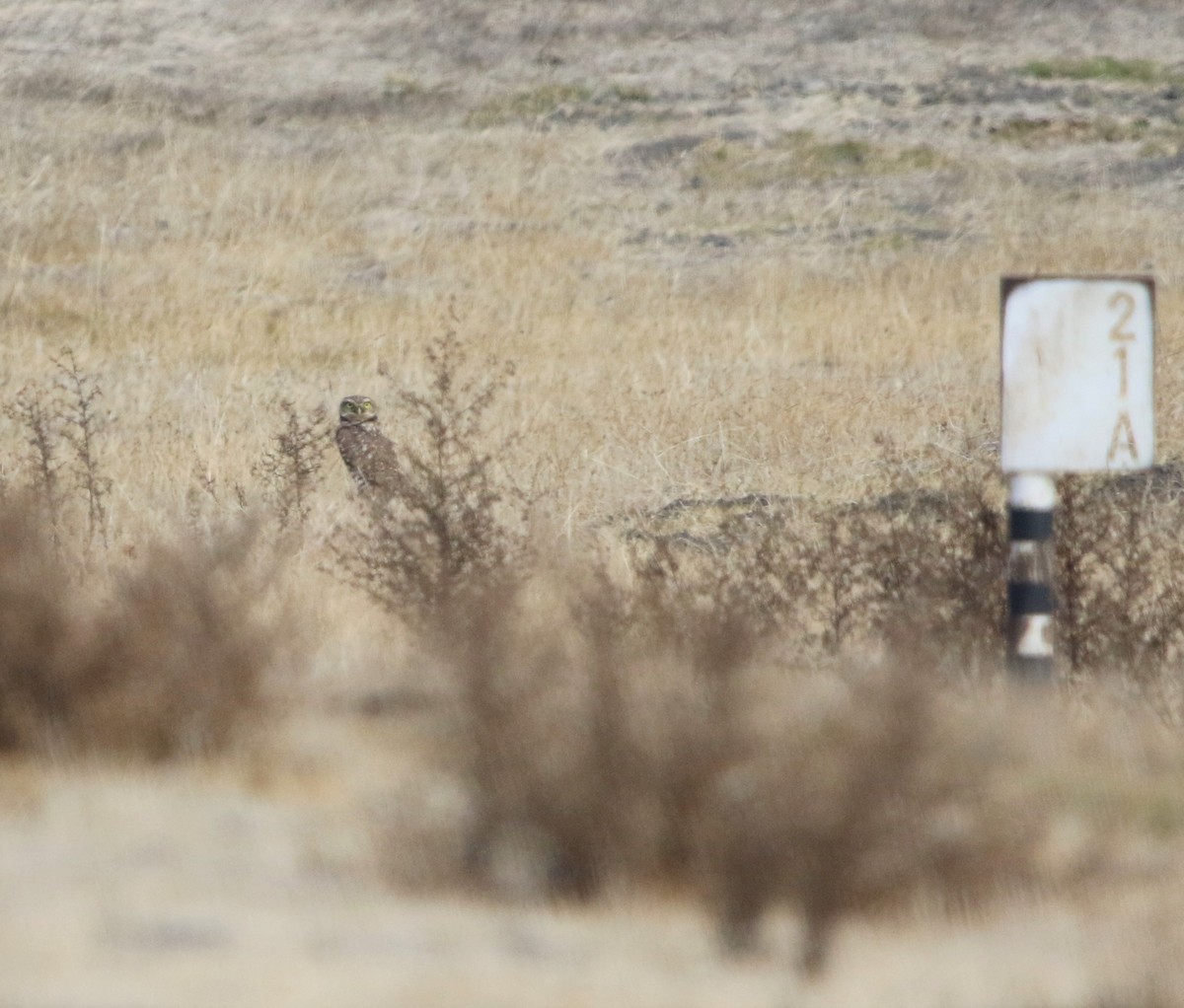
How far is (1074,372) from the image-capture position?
614 cm

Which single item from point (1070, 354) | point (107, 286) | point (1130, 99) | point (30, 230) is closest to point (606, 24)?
point (1130, 99)

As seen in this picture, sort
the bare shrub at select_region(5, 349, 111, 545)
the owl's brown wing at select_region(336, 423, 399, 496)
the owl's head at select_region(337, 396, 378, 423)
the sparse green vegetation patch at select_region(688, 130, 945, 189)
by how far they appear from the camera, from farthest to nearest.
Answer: the sparse green vegetation patch at select_region(688, 130, 945, 189) < the owl's head at select_region(337, 396, 378, 423) < the owl's brown wing at select_region(336, 423, 399, 496) < the bare shrub at select_region(5, 349, 111, 545)

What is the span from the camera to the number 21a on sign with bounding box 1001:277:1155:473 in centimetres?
614

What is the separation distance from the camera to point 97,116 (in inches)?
1510

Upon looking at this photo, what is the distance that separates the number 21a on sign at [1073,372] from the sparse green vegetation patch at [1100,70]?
35673 mm

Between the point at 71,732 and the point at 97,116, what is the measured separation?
3380 centimetres

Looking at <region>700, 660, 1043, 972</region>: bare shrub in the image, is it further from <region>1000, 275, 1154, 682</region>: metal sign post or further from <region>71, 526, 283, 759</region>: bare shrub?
<region>71, 526, 283, 759</region>: bare shrub

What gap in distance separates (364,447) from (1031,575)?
5.46m

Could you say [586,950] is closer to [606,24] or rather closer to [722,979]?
[722,979]

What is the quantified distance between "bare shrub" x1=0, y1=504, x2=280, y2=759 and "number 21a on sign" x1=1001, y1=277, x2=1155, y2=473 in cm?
214

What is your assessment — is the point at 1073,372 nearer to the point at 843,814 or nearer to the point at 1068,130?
the point at 843,814

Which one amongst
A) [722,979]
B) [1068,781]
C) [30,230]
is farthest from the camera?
[30,230]

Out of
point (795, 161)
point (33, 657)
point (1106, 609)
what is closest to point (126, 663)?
point (33, 657)

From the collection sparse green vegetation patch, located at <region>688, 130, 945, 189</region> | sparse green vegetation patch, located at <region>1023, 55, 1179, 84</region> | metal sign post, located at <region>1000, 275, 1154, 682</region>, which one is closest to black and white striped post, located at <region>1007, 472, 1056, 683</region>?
metal sign post, located at <region>1000, 275, 1154, 682</region>
